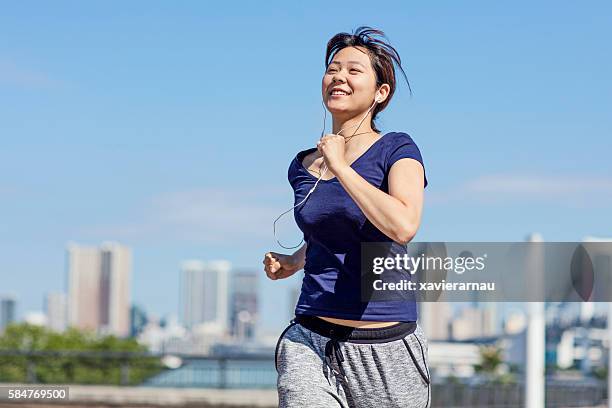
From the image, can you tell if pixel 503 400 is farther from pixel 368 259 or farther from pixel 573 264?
pixel 368 259

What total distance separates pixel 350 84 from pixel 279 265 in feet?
2.13

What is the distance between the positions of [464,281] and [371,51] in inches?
32.8

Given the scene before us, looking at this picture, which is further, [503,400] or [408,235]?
[503,400]

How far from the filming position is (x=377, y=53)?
356 centimetres

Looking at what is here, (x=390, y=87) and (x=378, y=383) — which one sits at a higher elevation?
(x=390, y=87)

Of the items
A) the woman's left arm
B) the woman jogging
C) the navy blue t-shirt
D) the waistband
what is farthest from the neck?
the waistband

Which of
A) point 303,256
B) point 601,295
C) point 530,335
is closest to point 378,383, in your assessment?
point 303,256

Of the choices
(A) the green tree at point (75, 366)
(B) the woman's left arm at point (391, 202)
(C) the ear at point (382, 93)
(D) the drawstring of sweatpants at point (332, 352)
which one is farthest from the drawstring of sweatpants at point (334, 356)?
(A) the green tree at point (75, 366)

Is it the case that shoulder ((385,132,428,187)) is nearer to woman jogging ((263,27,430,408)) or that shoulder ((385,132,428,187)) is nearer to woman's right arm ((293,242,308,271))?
woman jogging ((263,27,430,408))

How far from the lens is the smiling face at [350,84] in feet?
11.5

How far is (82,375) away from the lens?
24641 millimetres

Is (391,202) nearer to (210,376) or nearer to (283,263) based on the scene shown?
(283,263)

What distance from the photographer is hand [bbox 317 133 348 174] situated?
321 cm

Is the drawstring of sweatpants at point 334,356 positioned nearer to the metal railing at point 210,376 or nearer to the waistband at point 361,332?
the waistband at point 361,332
